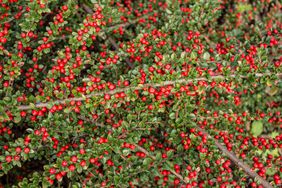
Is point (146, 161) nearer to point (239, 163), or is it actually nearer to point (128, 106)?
point (128, 106)


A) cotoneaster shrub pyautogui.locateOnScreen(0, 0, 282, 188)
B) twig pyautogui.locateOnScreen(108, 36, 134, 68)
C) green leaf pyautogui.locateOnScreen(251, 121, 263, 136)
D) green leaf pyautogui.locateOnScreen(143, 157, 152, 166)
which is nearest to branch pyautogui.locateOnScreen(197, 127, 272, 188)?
cotoneaster shrub pyautogui.locateOnScreen(0, 0, 282, 188)

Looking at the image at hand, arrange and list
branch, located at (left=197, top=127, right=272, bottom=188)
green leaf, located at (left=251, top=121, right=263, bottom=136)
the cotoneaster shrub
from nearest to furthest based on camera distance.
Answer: the cotoneaster shrub
branch, located at (left=197, top=127, right=272, bottom=188)
green leaf, located at (left=251, top=121, right=263, bottom=136)

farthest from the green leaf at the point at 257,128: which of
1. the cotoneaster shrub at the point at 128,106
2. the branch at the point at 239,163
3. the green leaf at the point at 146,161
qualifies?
the green leaf at the point at 146,161

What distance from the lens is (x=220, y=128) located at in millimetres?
4598

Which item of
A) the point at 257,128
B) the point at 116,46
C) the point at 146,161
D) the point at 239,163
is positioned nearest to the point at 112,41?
the point at 116,46

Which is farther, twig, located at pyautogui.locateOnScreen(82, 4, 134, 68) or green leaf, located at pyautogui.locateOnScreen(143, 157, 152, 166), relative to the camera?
twig, located at pyautogui.locateOnScreen(82, 4, 134, 68)

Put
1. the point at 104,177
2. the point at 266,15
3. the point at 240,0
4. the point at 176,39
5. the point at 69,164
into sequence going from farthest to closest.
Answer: the point at 266,15 < the point at 240,0 < the point at 176,39 < the point at 104,177 < the point at 69,164

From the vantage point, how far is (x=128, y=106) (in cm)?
435

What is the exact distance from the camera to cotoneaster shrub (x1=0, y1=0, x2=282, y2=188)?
146 inches

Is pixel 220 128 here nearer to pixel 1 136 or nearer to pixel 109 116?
pixel 109 116

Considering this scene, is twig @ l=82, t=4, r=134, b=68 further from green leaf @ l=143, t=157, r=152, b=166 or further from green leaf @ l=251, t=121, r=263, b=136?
green leaf @ l=251, t=121, r=263, b=136

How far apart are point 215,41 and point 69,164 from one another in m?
3.13

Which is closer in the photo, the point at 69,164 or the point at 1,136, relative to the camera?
the point at 69,164

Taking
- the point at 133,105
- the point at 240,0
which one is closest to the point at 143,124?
the point at 133,105
